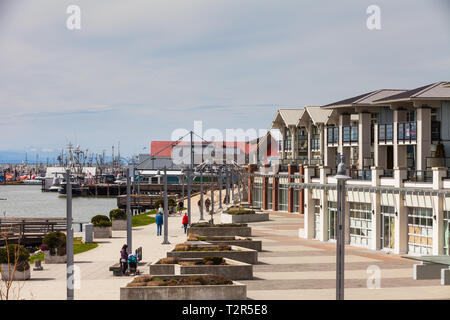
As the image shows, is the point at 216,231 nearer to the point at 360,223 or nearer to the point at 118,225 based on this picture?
the point at 360,223

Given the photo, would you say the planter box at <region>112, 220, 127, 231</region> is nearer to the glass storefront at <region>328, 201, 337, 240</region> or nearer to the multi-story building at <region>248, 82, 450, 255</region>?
the multi-story building at <region>248, 82, 450, 255</region>

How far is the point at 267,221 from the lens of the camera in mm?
73625

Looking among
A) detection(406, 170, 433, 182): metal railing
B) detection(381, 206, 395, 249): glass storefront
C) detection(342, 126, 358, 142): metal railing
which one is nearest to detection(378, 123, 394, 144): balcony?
detection(342, 126, 358, 142): metal railing

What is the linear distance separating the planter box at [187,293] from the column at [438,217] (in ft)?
58.5

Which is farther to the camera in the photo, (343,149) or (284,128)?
(284,128)

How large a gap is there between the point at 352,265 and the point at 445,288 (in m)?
9.16

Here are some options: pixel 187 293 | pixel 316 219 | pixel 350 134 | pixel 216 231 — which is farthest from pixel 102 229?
pixel 187 293

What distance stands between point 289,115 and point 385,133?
4562 cm

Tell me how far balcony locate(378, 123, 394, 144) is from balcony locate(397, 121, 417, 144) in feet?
4.40

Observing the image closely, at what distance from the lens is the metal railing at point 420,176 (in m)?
43.2

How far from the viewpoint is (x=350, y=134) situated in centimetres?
5909

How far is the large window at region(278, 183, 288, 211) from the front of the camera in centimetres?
8881
